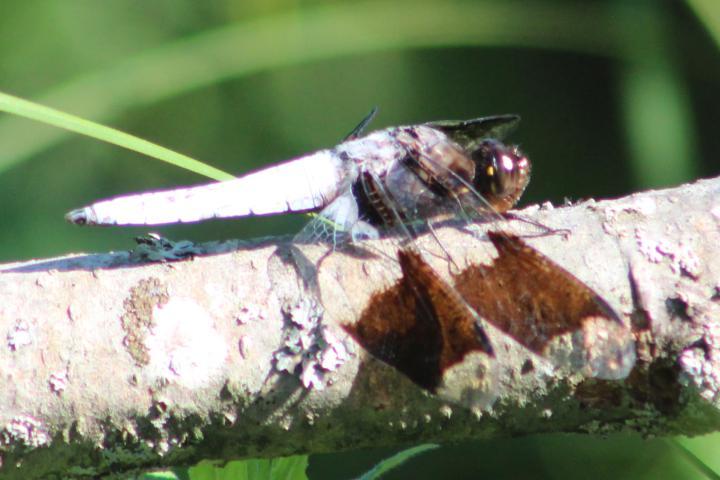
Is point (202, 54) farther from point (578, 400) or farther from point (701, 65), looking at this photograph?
point (578, 400)

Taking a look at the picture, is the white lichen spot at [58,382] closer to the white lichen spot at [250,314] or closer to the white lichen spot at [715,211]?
the white lichen spot at [250,314]

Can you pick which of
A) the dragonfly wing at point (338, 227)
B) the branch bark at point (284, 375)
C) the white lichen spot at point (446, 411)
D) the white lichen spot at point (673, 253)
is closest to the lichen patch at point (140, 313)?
the branch bark at point (284, 375)

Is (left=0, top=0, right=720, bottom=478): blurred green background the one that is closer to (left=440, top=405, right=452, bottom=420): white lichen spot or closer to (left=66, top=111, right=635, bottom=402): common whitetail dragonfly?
(left=66, top=111, right=635, bottom=402): common whitetail dragonfly

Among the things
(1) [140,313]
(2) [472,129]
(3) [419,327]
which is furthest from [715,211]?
(1) [140,313]

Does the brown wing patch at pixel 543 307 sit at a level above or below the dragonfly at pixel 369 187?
below

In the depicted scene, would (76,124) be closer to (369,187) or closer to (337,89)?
(369,187)

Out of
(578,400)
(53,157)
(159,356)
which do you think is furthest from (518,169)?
(53,157)

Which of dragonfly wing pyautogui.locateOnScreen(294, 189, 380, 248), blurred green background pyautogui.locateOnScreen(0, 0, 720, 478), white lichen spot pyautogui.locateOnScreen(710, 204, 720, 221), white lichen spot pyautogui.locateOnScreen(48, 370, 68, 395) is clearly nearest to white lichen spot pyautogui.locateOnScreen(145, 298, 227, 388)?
white lichen spot pyautogui.locateOnScreen(48, 370, 68, 395)
